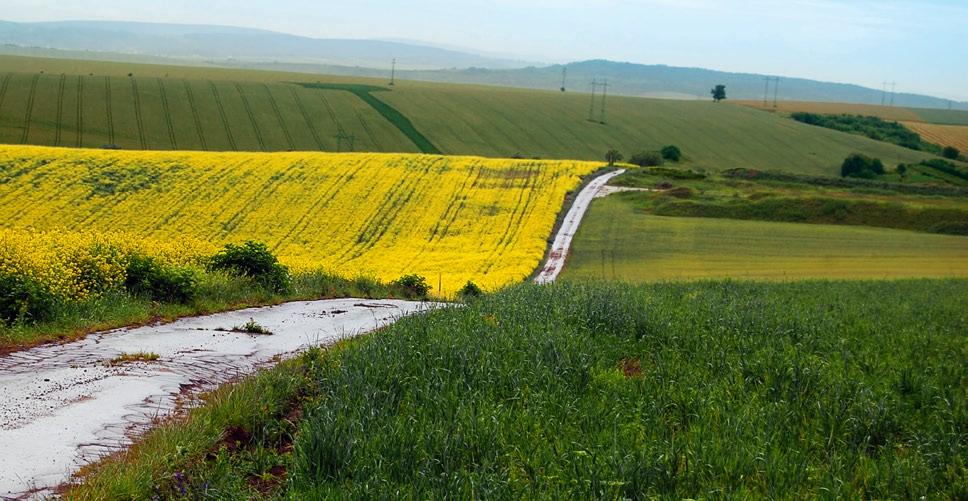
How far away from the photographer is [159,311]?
50.0 ft

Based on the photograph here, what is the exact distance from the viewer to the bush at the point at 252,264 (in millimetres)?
19953

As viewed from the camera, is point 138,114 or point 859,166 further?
point 859,166

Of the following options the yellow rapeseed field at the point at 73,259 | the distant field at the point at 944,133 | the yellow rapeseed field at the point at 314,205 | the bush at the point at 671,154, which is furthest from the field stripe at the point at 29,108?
the distant field at the point at 944,133

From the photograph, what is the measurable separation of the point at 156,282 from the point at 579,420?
10793 mm

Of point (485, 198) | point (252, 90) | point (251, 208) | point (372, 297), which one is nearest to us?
point (372, 297)

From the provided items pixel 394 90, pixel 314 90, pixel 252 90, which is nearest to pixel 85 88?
pixel 252 90

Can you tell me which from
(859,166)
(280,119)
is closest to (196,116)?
(280,119)

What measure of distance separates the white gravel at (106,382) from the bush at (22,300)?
40.1 inches

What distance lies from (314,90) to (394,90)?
12.4 m

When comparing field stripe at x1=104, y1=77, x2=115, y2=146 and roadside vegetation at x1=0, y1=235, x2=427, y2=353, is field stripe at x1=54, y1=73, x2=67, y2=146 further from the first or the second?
roadside vegetation at x1=0, y1=235, x2=427, y2=353

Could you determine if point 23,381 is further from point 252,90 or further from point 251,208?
point 252,90

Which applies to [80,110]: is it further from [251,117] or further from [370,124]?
[370,124]

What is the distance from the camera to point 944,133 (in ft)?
438

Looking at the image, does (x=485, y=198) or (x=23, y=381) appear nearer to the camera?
(x=23, y=381)
